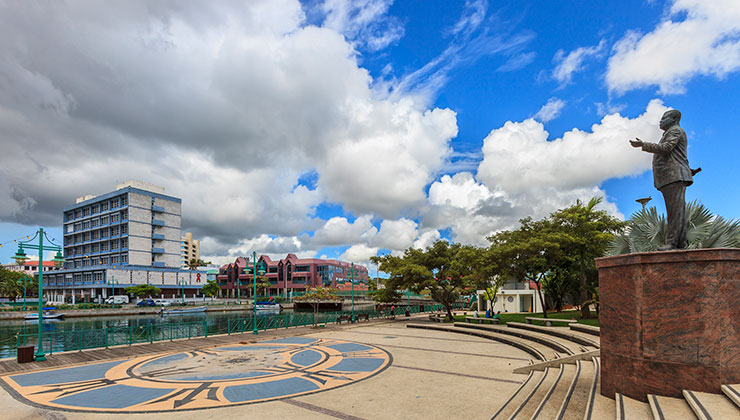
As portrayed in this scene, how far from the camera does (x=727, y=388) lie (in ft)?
21.2

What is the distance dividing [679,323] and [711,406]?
4.36 ft

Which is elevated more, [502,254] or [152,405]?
[502,254]

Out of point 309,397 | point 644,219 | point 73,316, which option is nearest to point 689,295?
point 644,219

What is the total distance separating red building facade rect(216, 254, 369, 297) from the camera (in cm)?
11194

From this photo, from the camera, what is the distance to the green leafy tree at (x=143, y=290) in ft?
255

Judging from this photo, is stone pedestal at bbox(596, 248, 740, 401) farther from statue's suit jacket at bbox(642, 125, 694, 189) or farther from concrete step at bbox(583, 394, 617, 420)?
statue's suit jacket at bbox(642, 125, 694, 189)

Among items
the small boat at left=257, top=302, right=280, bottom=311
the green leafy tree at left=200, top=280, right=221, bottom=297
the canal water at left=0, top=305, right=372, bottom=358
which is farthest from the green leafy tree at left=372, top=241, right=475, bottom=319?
the green leafy tree at left=200, top=280, right=221, bottom=297

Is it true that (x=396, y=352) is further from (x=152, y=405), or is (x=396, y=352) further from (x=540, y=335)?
(x=152, y=405)

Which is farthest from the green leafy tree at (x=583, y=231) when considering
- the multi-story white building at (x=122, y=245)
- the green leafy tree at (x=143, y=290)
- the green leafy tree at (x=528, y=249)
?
the multi-story white building at (x=122, y=245)

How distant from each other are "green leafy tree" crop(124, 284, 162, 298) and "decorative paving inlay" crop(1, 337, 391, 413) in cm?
7079

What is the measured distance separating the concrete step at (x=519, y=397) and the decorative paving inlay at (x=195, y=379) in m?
5.04

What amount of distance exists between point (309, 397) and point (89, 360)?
38.2 ft

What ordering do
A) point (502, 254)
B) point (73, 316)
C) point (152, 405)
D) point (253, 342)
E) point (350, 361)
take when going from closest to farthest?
point (152, 405), point (350, 361), point (253, 342), point (502, 254), point (73, 316)

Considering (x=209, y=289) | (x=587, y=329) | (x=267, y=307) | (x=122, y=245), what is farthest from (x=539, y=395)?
(x=209, y=289)
